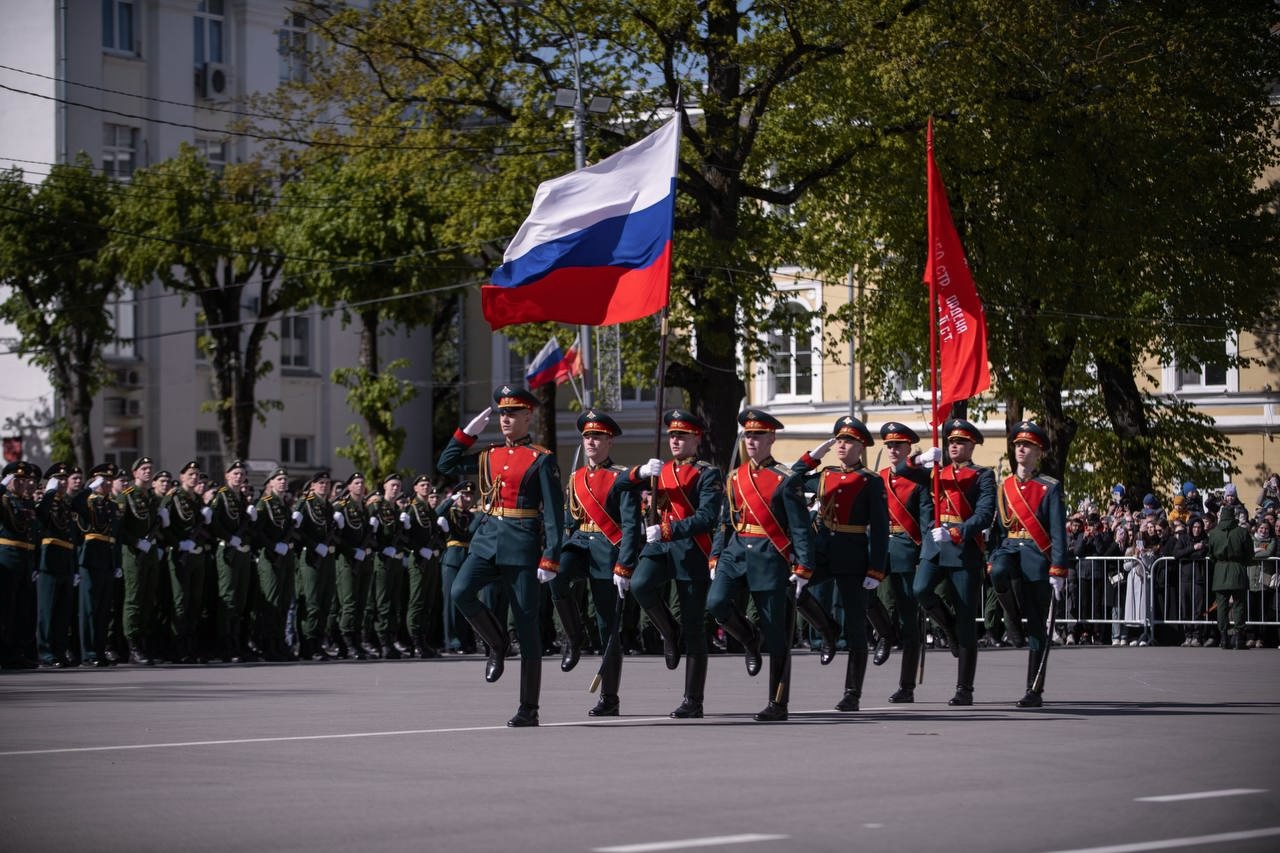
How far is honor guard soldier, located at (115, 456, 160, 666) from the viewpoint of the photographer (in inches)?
796

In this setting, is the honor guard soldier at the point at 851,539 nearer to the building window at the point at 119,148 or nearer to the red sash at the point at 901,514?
the red sash at the point at 901,514

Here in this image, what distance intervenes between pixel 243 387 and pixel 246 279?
3145mm

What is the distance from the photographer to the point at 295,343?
53.1 meters

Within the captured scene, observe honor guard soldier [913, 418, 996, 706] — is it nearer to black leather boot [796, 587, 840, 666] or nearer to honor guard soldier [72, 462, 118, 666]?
black leather boot [796, 587, 840, 666]


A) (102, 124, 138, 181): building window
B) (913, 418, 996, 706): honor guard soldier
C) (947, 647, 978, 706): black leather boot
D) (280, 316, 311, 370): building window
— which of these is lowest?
(947, 647, 978, 706): black leather boot

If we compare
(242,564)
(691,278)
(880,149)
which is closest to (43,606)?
(242,564)

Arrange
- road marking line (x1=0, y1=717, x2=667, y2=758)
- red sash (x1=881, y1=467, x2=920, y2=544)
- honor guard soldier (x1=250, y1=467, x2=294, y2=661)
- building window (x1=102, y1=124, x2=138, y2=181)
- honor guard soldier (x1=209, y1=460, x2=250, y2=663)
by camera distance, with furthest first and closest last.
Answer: building window (x1=102, y1=124, x2=138, y2=181)
honor guard soldier (x1=250, y1=467, x2=294, y2=661)
honor guard soldier (x1=209, y1=460, x2=250, y2=663)
red sash (x1=881, y1=467, x2=920, y2=544)
road marking line (x1=0, y1=717, x2=667, y2=758)

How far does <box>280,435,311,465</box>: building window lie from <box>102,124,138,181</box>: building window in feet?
27.7

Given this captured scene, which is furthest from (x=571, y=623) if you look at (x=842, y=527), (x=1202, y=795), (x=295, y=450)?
(x=295, y=450)

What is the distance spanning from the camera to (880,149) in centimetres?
2875

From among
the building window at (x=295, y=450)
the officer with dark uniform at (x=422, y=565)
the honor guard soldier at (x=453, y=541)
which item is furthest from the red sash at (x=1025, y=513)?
the building window at (x=295, y=450)

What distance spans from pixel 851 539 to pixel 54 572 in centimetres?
895

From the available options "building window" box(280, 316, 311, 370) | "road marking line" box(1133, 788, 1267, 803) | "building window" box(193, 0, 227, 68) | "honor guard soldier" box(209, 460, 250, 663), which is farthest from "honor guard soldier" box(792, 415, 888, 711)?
"building window" box(280, 316, 311, 370)

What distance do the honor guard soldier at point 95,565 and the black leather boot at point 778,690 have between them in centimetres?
928
